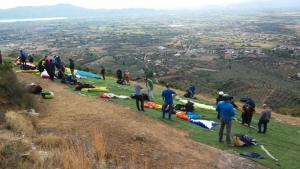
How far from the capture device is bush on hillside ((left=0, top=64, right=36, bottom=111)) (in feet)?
40.2

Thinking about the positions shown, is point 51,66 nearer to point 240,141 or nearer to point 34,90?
point 34,90

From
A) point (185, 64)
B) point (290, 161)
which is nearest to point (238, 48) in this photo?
point (185, 64)

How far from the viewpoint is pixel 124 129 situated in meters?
10.5

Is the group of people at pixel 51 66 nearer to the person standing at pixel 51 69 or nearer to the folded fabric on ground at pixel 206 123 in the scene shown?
the person standing at pixel 51 69

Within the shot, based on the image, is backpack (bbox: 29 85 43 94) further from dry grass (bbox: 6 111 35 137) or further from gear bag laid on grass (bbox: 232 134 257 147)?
gear bag laid on grass (bbox: 232 134 257 147)

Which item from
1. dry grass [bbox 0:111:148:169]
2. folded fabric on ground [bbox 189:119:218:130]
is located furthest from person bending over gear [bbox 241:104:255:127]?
dry grass [bbox 0:111:148:169]

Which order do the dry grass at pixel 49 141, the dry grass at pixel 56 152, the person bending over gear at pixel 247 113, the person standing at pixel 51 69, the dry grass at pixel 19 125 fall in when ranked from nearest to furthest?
the dry grass at pixel 56 152 → the dry grass at pixel 49 141 → the dry grass at pixel 19 125 → the person bending over gear at pixel 247 113 → the person standing at pixel 51 69

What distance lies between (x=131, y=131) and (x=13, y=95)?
5.99m

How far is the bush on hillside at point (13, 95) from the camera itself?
482 inches

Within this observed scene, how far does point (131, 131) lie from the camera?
10.4 m

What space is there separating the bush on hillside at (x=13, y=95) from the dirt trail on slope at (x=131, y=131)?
25.7 inches

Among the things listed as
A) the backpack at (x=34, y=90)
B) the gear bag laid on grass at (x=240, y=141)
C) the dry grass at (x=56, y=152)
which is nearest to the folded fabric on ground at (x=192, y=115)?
the gear bag laid on grass at (x=240, y=141)

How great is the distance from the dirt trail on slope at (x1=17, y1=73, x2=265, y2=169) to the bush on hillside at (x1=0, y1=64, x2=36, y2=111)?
652 millimetres

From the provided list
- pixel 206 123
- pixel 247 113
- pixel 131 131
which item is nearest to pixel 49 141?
pixel 131 131
